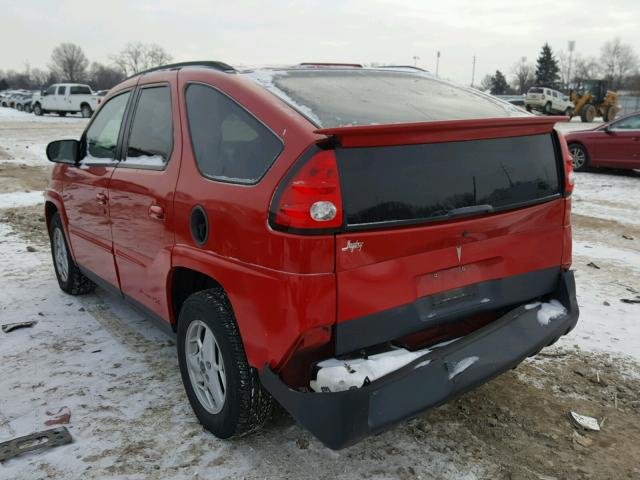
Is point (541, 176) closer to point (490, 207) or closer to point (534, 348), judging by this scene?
point (490, 207)

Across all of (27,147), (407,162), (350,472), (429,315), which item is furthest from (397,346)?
(27,147)

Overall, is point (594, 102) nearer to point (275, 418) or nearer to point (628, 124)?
point (628, 124)

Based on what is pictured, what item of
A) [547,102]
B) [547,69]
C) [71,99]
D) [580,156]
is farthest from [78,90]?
[547,69]

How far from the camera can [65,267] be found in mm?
5121

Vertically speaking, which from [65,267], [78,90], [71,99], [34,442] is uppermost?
[78,90]

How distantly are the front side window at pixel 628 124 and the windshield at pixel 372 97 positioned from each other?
10320mm

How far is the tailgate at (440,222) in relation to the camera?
90.7 inches

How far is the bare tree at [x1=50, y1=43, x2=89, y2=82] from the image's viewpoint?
117562 millimetres

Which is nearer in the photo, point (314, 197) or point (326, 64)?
point (314, 197)

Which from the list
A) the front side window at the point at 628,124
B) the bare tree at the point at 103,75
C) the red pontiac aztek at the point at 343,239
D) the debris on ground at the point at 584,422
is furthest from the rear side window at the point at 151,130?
the bare tree at the point at 103,75

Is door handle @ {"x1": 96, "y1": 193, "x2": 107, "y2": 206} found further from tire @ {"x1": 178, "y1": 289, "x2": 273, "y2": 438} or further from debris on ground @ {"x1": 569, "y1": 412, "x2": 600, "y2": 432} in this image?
debris on ground @ {"x1": 569, "y1": 412, "x2": 600, "y2": 432}

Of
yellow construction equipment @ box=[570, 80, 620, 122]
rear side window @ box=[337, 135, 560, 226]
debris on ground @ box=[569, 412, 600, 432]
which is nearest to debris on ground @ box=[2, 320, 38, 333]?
rear side window @ box=[337, 135, 560, 226]

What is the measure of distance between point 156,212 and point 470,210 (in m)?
1.66

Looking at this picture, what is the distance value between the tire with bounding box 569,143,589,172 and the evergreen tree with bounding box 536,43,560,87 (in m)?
80.1
